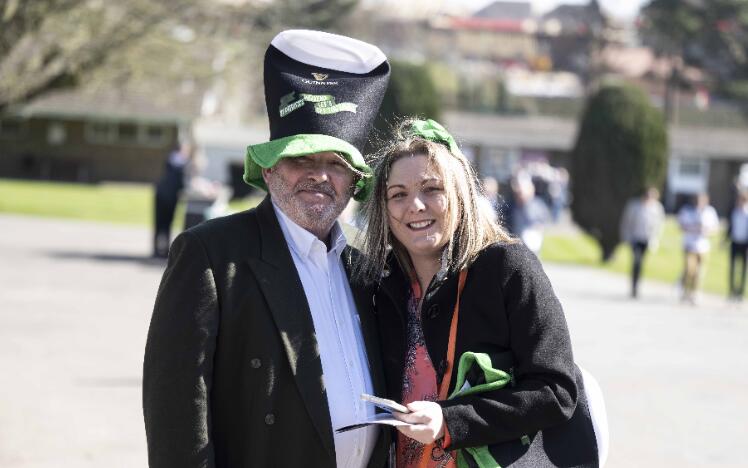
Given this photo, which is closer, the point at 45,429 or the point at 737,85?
the point at 45,429

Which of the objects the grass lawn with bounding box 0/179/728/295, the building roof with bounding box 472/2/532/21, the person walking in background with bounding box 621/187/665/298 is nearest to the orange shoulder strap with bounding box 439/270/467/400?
the person walking in background with bounding box 621/187/665/298

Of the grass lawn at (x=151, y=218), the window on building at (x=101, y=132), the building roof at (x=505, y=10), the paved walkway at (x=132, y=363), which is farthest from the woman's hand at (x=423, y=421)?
the building roof at (x=505, y=10)

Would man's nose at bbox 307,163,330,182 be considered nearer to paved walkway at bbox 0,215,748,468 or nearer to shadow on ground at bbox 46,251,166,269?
paved walkway at bbox 0,215,748,468

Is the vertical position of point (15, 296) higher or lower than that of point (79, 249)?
higher

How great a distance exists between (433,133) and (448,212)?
24 cm

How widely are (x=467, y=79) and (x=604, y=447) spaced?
75395 mm

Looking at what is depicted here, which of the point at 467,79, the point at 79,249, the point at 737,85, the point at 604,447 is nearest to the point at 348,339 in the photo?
the point at 604,447

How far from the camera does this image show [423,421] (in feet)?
10.8

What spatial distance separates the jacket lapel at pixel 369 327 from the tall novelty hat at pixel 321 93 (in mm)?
299

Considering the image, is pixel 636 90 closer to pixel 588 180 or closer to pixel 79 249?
pixel 588 180

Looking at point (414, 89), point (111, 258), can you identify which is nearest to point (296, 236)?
point (111, 258)

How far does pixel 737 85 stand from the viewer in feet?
229

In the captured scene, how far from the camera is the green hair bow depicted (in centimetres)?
362

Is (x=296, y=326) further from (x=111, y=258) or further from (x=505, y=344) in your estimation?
(x=111, y=258)
